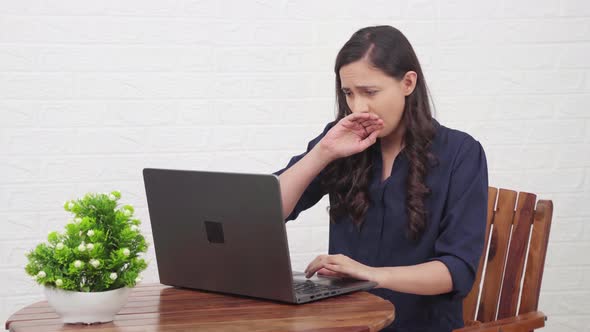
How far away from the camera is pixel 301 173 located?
2.38 m

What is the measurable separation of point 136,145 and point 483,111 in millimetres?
1299

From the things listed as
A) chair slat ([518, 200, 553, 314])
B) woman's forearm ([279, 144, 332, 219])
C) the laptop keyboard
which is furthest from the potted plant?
chair slat ([518, 200, 553, 314])

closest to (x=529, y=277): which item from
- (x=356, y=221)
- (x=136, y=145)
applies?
(x=356, y=221)

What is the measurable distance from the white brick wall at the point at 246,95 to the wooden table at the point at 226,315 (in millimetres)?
1195

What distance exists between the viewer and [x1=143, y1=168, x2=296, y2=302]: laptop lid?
1.81m

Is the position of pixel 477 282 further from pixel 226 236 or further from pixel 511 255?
pixel 226 236

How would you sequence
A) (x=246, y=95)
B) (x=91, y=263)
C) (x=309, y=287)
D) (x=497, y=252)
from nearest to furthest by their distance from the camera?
1. (x=91, y=263)
2. (x=309, y=287)
3. (x=497, y=252)
4. (x=246, y=95)

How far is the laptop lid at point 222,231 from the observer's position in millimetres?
1812

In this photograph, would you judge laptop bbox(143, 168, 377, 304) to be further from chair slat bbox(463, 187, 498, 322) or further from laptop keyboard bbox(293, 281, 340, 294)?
chair slat bbox(463, 187, 498, 322)

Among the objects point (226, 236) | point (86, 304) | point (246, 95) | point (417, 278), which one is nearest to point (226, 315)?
point (226, 236)

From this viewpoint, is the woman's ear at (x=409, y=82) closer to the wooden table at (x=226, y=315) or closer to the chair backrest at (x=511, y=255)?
the chair backrest at (x=511, y=255)

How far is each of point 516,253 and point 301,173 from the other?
617mm

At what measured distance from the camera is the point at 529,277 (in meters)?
Answer: 2.30

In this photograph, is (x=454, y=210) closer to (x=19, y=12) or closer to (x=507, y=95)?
(x=507, y=95)
